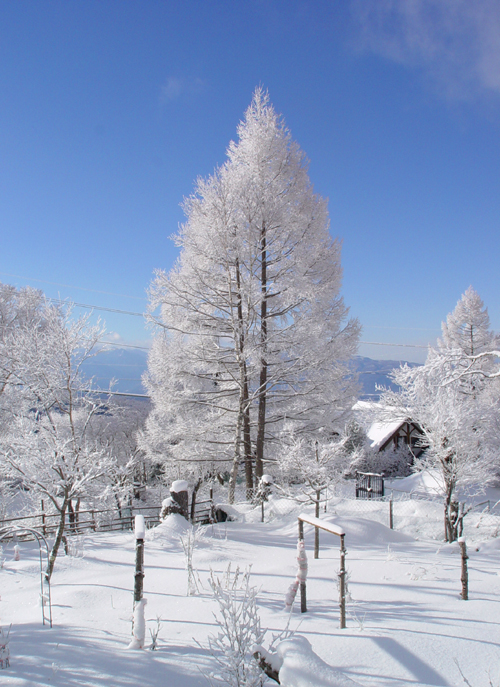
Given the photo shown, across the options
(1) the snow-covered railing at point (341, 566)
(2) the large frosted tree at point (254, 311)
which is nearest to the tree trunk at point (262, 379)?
(2) the large frosted tree at point (254, 311)

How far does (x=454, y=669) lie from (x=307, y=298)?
382 inches

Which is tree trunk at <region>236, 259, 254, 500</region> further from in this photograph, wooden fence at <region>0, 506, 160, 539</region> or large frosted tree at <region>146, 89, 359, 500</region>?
wooden fence at <region>0, 506, 160, 539</region>

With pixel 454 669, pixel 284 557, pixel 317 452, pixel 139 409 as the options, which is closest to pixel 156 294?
pixel 317 452

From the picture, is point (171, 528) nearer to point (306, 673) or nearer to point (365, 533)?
point (365, 533)

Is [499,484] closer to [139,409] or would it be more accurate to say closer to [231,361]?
[231,361]

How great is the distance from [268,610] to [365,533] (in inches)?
187

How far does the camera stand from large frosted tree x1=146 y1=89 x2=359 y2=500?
11758 millimetres

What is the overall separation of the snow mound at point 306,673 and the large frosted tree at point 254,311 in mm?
9047

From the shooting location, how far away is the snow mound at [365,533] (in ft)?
27.6

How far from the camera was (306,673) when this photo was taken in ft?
7.42

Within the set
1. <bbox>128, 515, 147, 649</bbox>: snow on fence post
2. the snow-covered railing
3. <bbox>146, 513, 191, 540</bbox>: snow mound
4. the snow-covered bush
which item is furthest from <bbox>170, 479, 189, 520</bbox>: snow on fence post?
the snow-covered bush

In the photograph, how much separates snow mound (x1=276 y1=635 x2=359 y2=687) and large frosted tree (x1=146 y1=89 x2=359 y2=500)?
9047 mm

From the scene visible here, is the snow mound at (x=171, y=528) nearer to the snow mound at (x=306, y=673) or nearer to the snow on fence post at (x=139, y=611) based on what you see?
the snow on fence post at (x=139, y=611)

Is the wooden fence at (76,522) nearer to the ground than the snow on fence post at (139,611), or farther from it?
nearer to the ground
